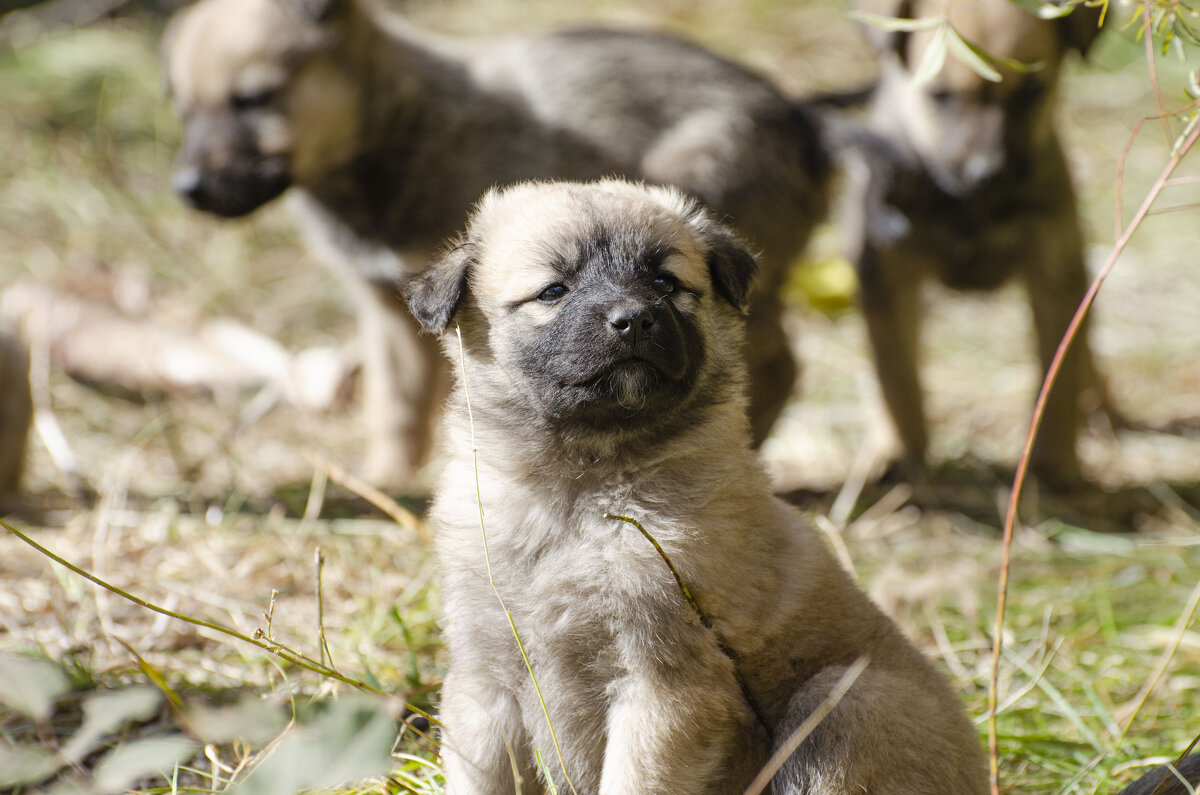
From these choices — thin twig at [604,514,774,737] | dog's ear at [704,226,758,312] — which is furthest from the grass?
dog's ear at [704,226,758,312]

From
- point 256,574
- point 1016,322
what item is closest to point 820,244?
point 1016,322

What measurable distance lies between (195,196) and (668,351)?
122 inches

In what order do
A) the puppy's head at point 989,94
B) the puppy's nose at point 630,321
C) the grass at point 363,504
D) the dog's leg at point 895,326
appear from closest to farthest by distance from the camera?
the puppy's nose at point 630,321 → the grass at point 363,504 → the puppy's head at point 989,94 → the dog's leg at point 895,326

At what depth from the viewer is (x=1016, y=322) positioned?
7305 mm

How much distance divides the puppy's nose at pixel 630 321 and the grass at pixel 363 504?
0.82 m

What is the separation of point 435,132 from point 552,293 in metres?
2.71

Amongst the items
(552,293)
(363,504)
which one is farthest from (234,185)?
(552,293)

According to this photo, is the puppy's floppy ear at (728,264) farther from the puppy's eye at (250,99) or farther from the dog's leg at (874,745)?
the puppy's eye at (250,99)

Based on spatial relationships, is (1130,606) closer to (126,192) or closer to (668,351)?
(668,351)

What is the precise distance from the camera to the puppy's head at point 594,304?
2227mm

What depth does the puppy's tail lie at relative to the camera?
2.04 meters

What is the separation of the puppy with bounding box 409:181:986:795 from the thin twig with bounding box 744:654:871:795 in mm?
23

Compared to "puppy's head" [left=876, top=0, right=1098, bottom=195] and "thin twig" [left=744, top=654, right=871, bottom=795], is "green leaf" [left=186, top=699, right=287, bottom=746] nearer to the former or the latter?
"thin twig" [left=744, top=654, right=871, bottom=795]

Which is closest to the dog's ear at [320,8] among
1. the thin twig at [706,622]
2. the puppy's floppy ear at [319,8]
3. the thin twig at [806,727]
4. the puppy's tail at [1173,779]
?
the puppy's floppy ear at [319,8]
